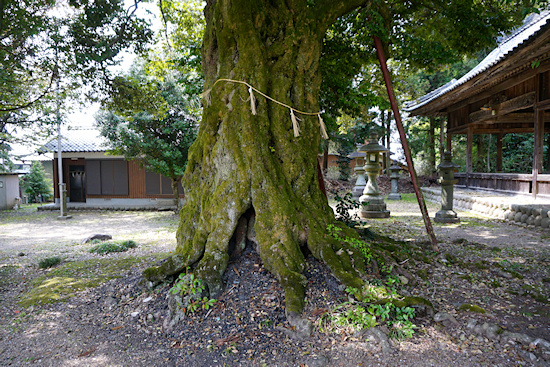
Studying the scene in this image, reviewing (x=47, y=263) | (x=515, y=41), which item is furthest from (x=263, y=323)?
(x=515, y=41)

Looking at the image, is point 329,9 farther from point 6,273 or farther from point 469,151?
point 469,151

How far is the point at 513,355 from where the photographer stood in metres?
→ 2.31

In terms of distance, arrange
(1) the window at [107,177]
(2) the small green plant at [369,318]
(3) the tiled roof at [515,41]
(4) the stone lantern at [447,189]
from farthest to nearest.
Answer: (1) the window at [107,177], (4) the stone lantern at [447,189], (3) the tiled roof at [515,41], (2) the small green plant at [369,318]

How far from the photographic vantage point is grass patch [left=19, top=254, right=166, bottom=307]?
3.63 metres

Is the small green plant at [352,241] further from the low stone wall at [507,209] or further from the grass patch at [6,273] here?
the low stone wall at [507,209]

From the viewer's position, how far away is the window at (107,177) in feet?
52.3

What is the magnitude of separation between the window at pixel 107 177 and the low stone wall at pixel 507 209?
14274 millimetres

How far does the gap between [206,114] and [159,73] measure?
15.5 ft

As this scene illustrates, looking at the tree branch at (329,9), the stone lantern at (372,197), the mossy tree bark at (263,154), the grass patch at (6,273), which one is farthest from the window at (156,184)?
the tree branch at (329,9)

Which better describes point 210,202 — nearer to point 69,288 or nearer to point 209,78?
point 209,78

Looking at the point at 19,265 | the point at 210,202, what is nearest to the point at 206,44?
the point at 210,202

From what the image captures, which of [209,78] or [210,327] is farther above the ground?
[209,78]

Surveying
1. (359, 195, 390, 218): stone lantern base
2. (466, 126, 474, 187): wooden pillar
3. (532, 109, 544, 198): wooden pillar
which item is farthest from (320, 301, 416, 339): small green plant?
(466, 126, 474, 187): wooden pillar

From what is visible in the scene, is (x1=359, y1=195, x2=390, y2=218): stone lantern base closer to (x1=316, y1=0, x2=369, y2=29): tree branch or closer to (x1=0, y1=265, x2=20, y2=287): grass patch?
(x1=316, y1=0, x2=369, y2=29): tree branch
